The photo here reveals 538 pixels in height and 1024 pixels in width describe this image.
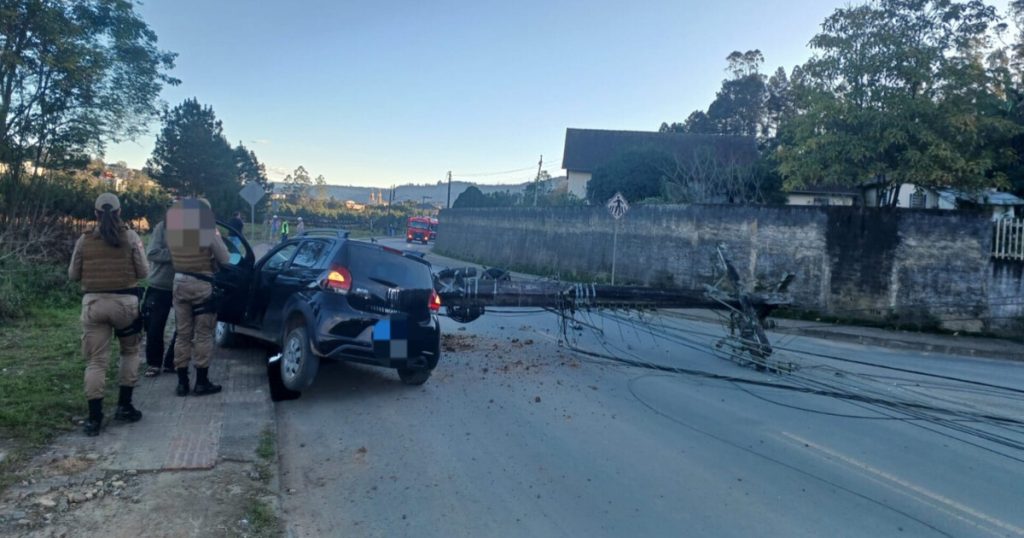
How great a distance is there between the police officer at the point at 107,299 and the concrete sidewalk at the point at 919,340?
1062 centimetres

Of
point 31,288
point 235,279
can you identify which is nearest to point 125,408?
point 235,279

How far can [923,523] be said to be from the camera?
4.88 m

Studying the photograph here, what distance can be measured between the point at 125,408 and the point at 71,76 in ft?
41.7

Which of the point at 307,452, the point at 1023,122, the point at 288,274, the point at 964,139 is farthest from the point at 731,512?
the point at 1023,122

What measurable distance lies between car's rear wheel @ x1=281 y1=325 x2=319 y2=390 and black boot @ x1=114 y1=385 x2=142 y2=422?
165cm

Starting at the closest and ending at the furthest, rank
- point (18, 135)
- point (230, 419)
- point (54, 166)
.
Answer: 1. point (230, 419)
2. point (18, 135)
3. point (54, 166)

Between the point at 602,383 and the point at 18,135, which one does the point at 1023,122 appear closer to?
the point at 602,383

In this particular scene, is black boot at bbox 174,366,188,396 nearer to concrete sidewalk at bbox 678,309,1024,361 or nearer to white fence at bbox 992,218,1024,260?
concrete sidewalk at bbox 678,309,1024,361

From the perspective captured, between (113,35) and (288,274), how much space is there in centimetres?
1328

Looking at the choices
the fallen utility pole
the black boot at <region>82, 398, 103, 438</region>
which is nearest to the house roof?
the fallen utility pole

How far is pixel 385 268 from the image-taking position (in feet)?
25.9

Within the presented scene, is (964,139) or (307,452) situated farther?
(964,139)

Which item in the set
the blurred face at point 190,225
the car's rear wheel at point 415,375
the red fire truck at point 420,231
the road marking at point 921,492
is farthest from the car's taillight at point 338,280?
the red fire truck at point 420,231

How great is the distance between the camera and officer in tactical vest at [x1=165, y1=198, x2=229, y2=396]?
23.9ft
